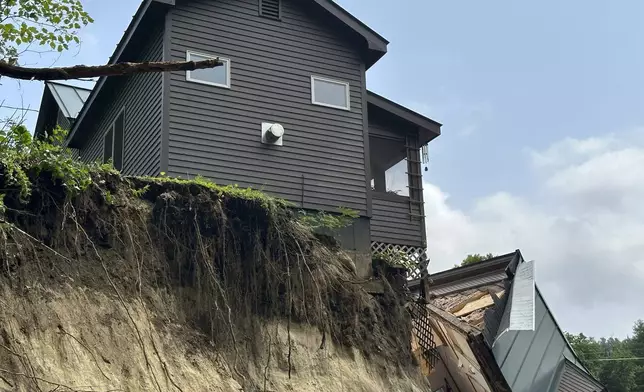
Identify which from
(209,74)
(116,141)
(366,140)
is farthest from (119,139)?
(366,140)

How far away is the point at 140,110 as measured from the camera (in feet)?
54.6

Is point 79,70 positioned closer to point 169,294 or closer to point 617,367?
point 169,294

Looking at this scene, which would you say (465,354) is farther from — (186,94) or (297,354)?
(186,94)

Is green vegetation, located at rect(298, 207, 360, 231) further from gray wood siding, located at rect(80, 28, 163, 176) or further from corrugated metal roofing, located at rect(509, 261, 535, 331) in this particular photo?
corrugated metal roofing, located at rect(509, 261, 535, 331)

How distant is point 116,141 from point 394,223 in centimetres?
665

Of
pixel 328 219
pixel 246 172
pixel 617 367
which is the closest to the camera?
pixel 328 219

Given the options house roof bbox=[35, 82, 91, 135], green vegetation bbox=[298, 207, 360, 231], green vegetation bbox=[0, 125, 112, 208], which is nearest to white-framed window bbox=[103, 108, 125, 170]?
house roof bbox=[35, 82, 91, 135]

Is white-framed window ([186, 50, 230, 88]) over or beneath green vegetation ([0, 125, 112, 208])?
over

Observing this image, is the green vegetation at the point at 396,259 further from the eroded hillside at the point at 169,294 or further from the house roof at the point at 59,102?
the house roof at the point at 59,102

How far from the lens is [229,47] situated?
1620 centimetres

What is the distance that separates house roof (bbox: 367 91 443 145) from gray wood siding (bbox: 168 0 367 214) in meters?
0.67

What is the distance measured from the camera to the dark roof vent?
1684cm

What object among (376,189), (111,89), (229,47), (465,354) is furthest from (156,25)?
(465,354)

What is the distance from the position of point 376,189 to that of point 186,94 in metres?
5.17
